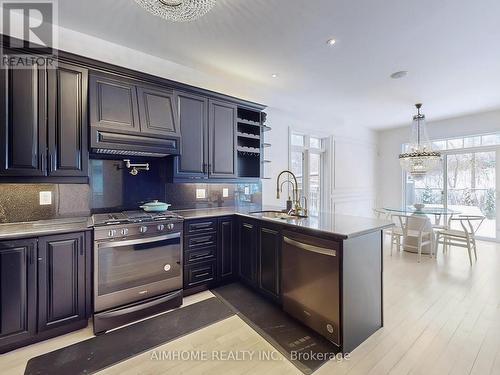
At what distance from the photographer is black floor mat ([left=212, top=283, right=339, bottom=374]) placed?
1.79 meters

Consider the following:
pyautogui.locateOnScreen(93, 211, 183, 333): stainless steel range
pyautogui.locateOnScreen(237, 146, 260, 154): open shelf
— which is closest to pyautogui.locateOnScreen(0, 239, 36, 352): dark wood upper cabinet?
pyautogui.locateOnScreen(93, 211, 183, 333): stainless steel range

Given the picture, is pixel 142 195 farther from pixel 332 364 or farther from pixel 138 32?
pixel 332 364

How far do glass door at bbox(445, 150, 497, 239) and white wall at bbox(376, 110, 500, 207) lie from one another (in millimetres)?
526

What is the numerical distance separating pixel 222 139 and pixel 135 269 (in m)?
1.85

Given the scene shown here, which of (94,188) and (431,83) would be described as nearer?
(94,188)

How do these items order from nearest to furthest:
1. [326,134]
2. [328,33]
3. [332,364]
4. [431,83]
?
[332,364], [328,33], [431,83], [326,134]

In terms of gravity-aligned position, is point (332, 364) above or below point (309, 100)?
below

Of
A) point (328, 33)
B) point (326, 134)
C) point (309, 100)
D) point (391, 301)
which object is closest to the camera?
point (328, 33)

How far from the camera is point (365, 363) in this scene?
1740 mm

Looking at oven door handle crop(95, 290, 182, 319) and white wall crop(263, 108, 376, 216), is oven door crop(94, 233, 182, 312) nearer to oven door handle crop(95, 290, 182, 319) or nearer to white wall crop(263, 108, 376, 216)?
oven door handle crop(95, 290, 182, 319)

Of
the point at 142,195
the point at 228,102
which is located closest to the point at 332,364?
the point at 142,195

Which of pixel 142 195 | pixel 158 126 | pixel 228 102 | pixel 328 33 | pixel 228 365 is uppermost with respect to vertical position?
pixel 328 33

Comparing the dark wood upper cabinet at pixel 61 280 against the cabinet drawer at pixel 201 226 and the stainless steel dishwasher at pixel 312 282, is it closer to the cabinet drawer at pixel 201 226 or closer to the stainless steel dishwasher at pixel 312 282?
the cabinet drawer at pixel 201 226

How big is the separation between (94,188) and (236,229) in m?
1.66
